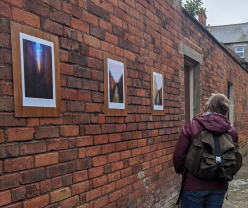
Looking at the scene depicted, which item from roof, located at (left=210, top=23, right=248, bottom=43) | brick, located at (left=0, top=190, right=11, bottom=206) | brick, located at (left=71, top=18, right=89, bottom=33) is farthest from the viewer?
roof, located at (left=210, top=23, right=248, bottom=43)

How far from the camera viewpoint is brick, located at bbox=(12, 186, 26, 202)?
1.55m

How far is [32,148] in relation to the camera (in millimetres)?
1674

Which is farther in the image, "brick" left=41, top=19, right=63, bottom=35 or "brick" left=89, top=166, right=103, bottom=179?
"brick" left=89, top=166, right=103, bottom=179

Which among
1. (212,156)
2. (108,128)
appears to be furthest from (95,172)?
(212,156)

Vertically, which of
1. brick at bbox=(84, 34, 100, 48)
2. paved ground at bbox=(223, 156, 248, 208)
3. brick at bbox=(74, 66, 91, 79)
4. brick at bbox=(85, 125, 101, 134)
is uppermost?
brick at bbox=(84, 34, 100, 48)

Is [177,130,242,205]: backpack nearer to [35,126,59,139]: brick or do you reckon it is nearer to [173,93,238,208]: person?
[173,93,238,208]: person

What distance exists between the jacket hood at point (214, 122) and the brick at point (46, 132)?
1.39 metres

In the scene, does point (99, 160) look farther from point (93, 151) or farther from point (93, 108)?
point (93, 108)

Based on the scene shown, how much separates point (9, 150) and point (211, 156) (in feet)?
5.71

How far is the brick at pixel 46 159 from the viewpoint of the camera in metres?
1.71

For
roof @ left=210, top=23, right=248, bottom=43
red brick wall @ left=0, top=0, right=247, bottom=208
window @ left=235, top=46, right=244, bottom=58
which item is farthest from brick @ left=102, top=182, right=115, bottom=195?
roof @ left=210, top=23, right=248, bottom=43

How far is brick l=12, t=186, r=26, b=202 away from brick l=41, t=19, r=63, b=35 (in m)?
1.14

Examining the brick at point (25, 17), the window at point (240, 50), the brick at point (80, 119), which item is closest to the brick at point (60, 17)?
the brick at point (25, 17)

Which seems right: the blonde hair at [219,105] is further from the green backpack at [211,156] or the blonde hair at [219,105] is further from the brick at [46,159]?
the brick at [46,159]
